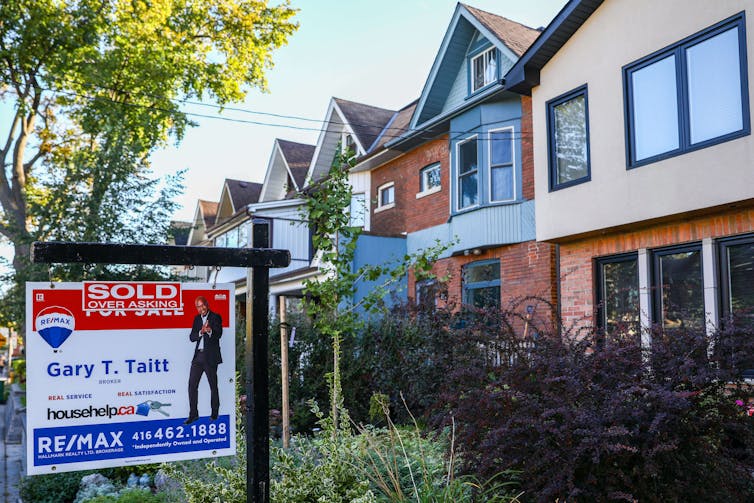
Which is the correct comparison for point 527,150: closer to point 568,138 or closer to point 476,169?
point 476,169

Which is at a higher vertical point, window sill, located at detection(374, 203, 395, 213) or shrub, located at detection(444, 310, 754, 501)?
window sill, located at detection(374, 203, 395, 213)

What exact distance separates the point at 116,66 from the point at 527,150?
12244 millimetres

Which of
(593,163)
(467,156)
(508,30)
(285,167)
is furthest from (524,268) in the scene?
(285,167)

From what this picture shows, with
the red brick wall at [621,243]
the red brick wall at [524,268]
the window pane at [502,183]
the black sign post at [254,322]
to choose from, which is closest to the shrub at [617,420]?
the black sign post at [254,322]

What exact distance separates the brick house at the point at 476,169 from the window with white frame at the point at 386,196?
981 millimetres

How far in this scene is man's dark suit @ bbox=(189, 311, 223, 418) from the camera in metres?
3.47

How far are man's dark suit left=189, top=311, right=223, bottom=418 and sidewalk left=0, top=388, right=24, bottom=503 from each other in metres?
5.21

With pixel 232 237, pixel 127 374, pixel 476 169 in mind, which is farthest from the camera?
pixel 232 237

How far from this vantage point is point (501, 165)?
49.8 feet

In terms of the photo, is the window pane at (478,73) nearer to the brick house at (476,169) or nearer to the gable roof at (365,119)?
the brick house at (476,169)

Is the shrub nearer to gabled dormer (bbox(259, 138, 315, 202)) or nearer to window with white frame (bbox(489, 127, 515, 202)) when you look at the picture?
window with white frame (bbox(489, 127, 515, 202))

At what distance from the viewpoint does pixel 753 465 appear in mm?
4516

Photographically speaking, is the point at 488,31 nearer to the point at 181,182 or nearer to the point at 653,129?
the point at 653,129

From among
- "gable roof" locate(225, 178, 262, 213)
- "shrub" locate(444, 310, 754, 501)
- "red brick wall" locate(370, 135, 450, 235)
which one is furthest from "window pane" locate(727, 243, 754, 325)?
"gable roof" locate(225, 178, 262, 213)
